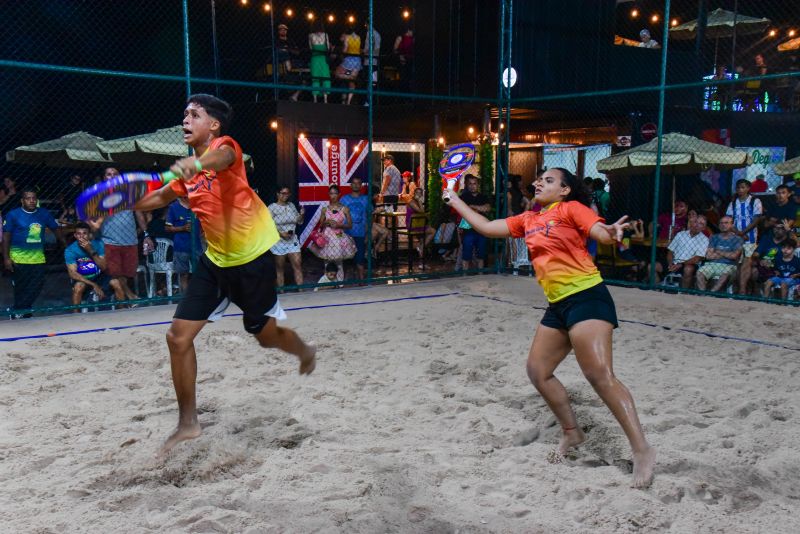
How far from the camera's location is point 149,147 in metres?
11.0

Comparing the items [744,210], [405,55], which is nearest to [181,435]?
[744,210]

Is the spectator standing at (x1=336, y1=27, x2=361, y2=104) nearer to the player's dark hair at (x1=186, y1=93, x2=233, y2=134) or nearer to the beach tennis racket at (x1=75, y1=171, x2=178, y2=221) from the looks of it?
the player's dark hair at (x1=186, y1=93, x2=233, y2=134)

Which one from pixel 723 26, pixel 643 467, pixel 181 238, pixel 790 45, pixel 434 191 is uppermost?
pixel 723 26

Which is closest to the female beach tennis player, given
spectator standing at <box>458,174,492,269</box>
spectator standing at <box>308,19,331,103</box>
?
spectator standing at <box>458,174,492,269</box>

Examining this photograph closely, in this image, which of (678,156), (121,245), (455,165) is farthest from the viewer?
(678,156)

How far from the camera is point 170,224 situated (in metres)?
9.48

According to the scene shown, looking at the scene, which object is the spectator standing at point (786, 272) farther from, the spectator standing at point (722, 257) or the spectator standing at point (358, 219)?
the spectator standing at point (358, 219)

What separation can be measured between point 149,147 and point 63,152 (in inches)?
105

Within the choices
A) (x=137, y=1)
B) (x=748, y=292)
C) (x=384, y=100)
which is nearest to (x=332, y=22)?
(x=384, y=100)

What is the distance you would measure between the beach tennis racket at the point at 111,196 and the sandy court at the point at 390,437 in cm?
138

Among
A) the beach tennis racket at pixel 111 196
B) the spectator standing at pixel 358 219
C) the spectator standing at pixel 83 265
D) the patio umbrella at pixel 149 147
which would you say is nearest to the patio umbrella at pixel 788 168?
the spectator standing at pixel 358 219

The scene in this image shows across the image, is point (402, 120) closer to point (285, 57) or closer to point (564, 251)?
point (285, 57)

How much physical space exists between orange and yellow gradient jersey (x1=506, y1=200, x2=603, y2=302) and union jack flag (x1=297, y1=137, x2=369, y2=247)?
11.4 m

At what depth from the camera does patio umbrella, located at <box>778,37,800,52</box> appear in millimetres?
18266
